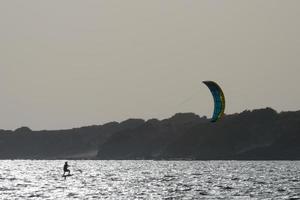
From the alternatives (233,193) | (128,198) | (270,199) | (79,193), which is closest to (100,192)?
(79,193)

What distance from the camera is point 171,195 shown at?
260 feet

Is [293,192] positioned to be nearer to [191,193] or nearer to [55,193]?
[191,193]

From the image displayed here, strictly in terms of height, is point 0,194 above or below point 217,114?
below

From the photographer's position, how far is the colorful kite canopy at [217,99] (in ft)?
253

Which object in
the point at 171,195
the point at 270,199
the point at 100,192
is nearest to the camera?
the point at 270,199

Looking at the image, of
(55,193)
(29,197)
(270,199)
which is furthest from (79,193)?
(270,199)

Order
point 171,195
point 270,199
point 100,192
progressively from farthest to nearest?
point 100,192 → point 171,195 → point 270,199

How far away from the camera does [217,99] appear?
260 feet

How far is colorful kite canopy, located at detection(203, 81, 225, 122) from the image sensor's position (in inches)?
3036

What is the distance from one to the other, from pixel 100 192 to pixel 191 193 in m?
10.5

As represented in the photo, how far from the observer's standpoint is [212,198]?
74.2 metres

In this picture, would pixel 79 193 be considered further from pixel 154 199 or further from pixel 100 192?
pixel 154 199

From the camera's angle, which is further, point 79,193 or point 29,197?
point 79,193

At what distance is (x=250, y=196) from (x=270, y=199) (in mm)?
3628
